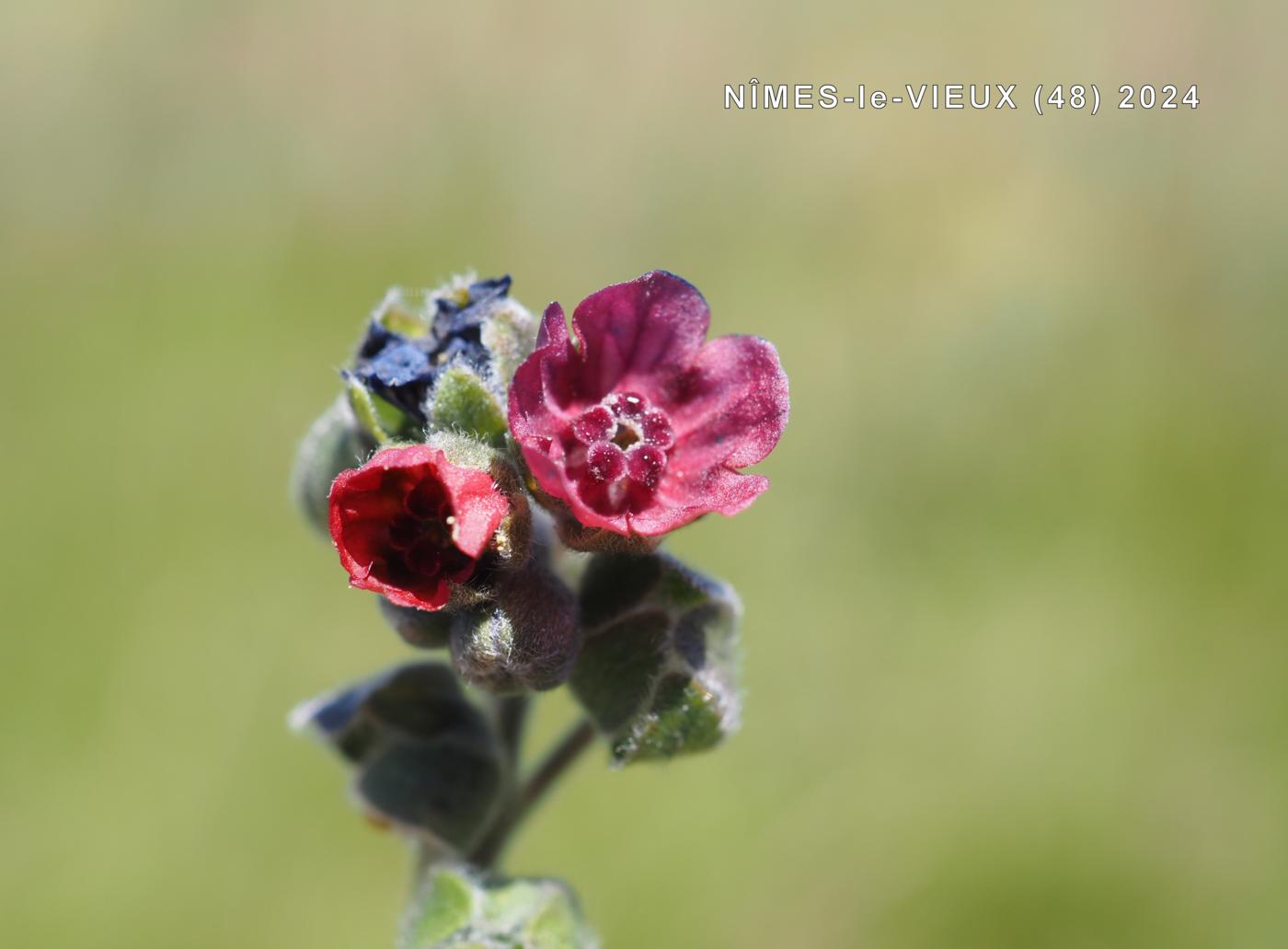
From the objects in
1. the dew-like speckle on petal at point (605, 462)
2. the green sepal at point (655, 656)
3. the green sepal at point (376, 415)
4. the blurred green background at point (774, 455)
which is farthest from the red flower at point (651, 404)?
the blurred green background at point (774, 455)

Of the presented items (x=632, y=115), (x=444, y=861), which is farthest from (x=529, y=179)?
(x=444, y=861)

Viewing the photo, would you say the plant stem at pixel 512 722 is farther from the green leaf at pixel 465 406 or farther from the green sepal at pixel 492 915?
the green leaf at pixel 465 406

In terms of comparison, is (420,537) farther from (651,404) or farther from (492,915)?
(492,915)

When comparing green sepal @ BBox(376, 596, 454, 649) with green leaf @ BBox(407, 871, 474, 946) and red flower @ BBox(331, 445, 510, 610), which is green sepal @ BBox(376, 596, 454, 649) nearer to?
red flower @ BBox(331, 445, 510, 610)

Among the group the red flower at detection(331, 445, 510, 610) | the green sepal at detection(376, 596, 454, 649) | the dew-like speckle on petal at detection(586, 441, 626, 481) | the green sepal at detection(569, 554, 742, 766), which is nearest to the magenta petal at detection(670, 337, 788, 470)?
the dew-like speckle on petal at detection(586, 441, 626, 481)

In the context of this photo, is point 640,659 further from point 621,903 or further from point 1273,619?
point 1273,619

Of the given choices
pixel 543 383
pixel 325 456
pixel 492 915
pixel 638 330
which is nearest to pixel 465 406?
pixel 543 383
